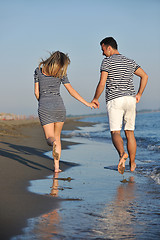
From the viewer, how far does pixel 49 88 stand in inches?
215

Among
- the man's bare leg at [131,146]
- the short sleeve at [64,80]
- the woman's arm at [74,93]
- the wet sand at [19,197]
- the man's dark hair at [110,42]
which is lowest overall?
the wet sand at [19,197]

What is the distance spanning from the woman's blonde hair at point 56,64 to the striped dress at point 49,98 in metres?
0.09

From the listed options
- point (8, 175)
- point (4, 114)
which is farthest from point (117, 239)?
point (4, 114)

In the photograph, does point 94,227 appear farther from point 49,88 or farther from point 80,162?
point 80,162

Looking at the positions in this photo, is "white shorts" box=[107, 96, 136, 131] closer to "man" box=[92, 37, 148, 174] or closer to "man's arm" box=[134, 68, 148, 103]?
"man" box=[92, 37, 148, 174]

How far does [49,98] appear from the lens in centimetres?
547

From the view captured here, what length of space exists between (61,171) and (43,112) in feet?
3.70

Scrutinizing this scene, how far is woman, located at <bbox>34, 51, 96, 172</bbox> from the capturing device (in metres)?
5.39

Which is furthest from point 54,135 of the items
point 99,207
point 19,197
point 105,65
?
point 99,207

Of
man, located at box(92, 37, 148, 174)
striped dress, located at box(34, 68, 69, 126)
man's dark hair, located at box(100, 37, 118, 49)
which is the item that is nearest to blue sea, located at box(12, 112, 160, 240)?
man, located at box(92, 37, 148, 174)

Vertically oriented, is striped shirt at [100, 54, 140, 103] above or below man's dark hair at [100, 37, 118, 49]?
below

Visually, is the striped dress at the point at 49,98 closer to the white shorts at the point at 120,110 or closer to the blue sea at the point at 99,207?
the white shorts at the point at 120,110

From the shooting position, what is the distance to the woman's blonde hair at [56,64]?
5371mm

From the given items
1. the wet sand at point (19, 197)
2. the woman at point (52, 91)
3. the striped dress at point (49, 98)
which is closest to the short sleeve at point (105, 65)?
the woman at point (52, 91)
